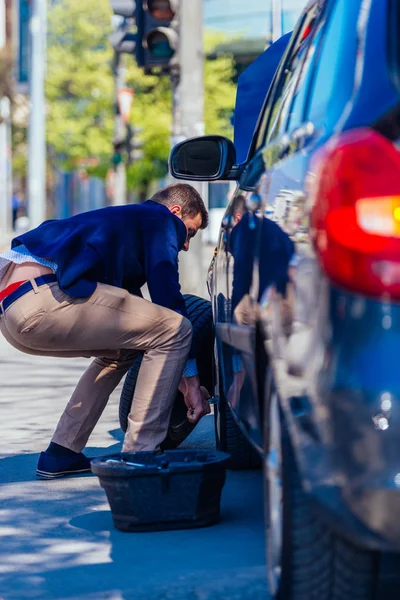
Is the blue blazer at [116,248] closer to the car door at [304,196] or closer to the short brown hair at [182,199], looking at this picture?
the short brown hair at [182,199]

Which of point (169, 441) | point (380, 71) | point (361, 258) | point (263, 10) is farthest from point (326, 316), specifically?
point (263, 10)

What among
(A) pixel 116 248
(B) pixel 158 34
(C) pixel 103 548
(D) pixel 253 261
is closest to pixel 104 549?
(C) pixel 103 548

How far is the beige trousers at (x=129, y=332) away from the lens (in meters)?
→ 5.28

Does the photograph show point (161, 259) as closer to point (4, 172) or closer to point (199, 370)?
point (199, 370)

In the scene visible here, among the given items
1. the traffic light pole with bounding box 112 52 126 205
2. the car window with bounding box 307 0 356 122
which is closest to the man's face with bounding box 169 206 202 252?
the car window with bounding box 307 0 356 122

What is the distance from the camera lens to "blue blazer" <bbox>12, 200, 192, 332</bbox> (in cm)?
525

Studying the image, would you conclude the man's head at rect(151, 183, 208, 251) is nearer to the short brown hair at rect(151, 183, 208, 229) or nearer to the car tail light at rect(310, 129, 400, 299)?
the short brown hair at rect(151, 183, 208, 229)

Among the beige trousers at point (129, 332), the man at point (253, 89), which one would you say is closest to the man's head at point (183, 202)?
the beige trousers at point (129, 332)

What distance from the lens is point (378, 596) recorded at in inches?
146

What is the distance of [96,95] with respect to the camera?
44062 millimetres

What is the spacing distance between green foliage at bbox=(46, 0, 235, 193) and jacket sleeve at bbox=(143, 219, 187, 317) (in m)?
35.9

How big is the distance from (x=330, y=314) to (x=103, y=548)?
6.64 ft

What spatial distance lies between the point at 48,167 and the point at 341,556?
52.5 m

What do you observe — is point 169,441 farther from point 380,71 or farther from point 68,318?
point 380,71
